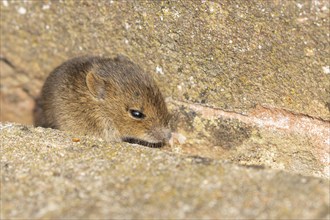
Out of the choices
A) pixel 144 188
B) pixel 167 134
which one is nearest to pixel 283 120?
pixel 167 134

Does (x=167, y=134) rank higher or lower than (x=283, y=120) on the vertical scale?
lower

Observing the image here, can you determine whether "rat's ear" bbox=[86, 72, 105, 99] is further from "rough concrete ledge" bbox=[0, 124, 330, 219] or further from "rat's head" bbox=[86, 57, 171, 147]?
"rough concrete ledge" bbox=[0, 124, 330, 219]

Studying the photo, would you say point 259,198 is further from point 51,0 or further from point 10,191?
point 51,0

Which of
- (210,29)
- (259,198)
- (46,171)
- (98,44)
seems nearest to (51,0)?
(98,44)

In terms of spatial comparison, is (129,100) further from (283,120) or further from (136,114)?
(283,120)

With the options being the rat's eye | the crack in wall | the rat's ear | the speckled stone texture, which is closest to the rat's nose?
the speckled stone texture

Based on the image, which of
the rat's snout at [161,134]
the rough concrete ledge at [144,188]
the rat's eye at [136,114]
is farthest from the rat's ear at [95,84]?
the rough concrete ledge at [144,188]
